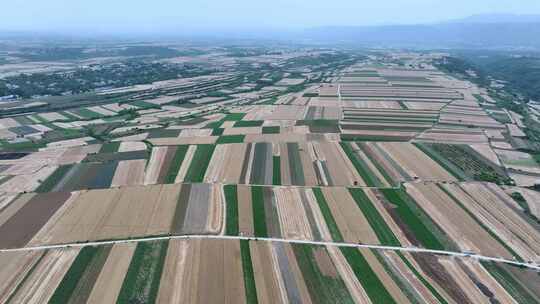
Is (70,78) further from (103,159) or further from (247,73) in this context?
(103,159)

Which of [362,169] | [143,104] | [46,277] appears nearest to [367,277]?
[362,169]

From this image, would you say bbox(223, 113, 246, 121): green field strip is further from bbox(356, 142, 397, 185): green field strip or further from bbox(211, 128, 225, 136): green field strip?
bbox(356, 142, 397, 185): green field strip

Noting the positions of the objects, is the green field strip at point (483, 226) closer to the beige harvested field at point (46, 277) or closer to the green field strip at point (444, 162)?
the green field strip at point (444, 162)

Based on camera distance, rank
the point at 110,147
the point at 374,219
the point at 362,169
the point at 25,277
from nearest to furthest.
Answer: the point at 25,277
the point at 374,219
the point at 362,169
the point at 110,147

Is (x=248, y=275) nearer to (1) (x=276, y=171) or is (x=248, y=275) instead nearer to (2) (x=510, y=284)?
(1) (x=276, y=171)

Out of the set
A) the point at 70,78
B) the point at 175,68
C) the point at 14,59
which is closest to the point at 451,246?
the point at 70,78

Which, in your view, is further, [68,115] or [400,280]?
[68,115]

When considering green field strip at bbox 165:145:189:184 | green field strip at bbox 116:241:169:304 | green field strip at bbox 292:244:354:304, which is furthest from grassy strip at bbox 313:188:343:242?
green field strip at bbox 165:145:189:184
